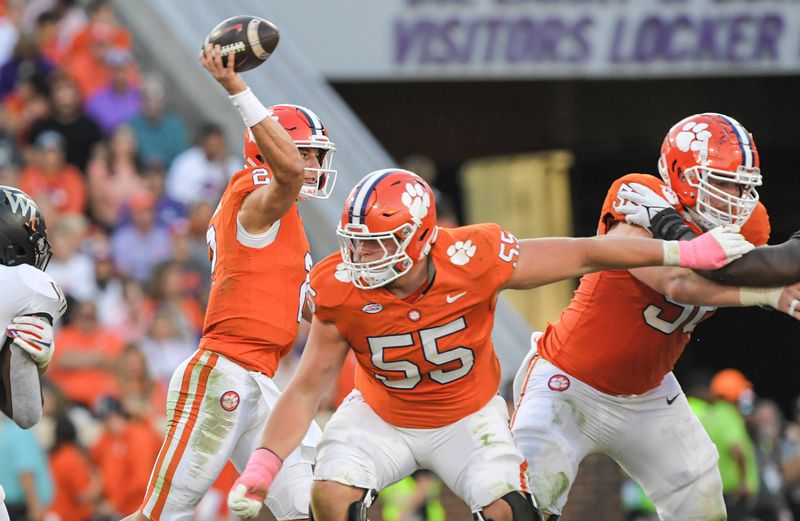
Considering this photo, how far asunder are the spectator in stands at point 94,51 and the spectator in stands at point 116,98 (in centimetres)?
5

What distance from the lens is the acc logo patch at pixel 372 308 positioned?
228 inches

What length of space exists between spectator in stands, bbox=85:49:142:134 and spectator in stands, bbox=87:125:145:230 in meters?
0.34

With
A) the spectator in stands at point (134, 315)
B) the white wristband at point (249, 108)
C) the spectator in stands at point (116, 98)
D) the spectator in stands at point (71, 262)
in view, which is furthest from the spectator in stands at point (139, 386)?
the white wristband at point (249, 108)

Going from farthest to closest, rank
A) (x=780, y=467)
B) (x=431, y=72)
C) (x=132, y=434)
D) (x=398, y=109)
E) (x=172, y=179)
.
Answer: (x=398, y=109), (x=431, y=72), (x=780, y=467), (x=172, y=179), (x=132, y=434)

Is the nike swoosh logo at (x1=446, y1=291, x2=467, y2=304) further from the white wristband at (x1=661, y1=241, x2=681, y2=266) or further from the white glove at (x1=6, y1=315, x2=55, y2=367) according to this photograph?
the white glove at (x1=6, y1=315, x2=55, y2=367)

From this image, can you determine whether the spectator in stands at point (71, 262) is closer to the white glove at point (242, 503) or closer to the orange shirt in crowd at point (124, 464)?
the orange shirt in crowd at point (124, 464)

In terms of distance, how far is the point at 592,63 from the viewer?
1480cm

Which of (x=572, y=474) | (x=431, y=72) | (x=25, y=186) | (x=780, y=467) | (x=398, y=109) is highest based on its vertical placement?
(x=572, y=474)

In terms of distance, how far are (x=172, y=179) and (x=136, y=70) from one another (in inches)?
48.1

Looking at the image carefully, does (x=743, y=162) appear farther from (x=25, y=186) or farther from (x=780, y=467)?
(x=780, y=467)

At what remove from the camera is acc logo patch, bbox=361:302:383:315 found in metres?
5.80

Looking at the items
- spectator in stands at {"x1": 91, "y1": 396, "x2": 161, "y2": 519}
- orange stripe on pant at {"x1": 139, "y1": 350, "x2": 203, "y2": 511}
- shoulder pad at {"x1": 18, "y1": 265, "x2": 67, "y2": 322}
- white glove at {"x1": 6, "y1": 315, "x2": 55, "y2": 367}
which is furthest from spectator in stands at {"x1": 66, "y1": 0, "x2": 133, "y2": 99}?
white glove at {"x1": 6, "y1": 315, "x2": 55, "y2": 367}

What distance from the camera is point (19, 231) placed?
5516 millimetres

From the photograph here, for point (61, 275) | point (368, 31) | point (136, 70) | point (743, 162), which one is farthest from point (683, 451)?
point (368, 31)
